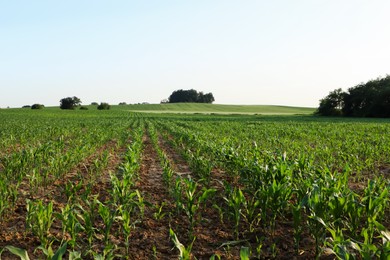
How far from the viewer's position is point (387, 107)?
56438 mm

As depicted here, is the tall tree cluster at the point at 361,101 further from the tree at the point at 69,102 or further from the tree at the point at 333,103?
the tree at the point at 69,102

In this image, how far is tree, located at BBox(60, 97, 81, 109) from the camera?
318 ft

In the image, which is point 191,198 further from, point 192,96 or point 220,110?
point 192,96

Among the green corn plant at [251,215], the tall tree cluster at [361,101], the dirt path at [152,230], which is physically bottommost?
the dirt path at [152,230]

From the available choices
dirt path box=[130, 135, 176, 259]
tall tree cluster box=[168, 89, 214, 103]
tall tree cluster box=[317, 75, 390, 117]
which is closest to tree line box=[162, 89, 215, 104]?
tall tree cluster box=[168, 89, 214, 103]

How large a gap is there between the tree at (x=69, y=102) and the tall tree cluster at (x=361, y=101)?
67167 millimetres

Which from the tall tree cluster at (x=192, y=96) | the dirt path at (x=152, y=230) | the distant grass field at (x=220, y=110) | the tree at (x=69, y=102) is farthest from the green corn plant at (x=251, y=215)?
the tall tree cluster at (x=192, y=96)

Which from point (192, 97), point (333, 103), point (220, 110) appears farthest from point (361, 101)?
point (192, 97)

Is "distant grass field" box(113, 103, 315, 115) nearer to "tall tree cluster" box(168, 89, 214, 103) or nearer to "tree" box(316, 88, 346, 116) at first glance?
"tree" box(316, 88, 346, 116)

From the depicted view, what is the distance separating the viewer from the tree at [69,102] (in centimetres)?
9694

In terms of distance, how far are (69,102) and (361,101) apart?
76.0 meters

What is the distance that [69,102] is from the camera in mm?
97312

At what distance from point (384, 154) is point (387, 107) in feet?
166

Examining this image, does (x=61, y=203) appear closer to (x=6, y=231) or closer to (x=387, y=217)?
(x=6, y=231)
